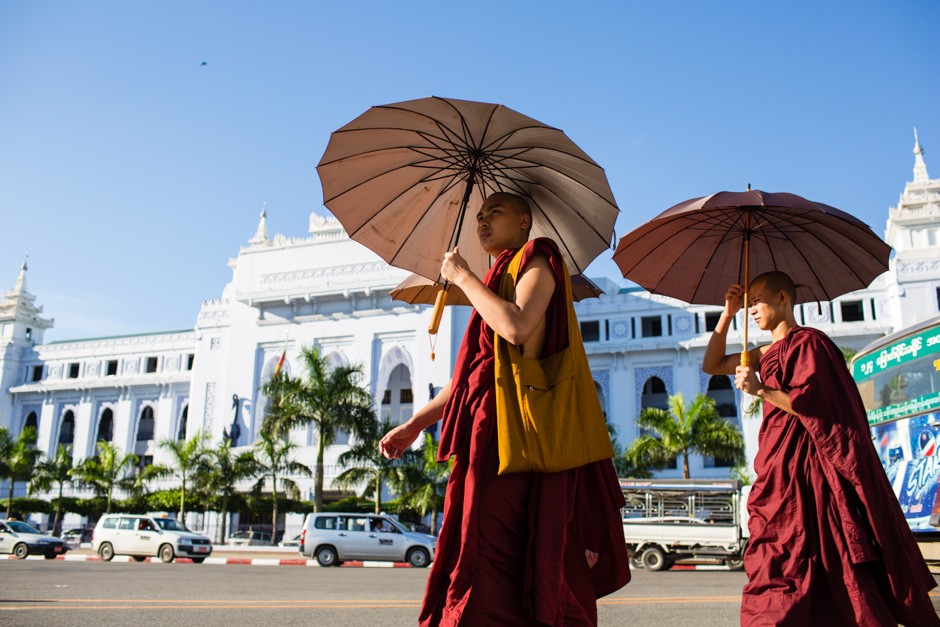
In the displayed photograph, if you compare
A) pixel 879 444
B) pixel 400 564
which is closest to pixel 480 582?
pixel 879 444

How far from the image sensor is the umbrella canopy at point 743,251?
4.01 m

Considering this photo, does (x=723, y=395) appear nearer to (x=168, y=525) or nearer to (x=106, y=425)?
(x=168, y=525)

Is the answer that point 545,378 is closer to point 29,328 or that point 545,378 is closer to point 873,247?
point 873,247

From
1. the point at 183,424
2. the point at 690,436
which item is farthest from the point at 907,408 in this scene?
the point at 183,424

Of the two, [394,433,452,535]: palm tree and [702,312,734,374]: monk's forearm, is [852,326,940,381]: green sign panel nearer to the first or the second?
[702,312,734,374]: monk's forearm

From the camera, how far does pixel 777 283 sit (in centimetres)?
365

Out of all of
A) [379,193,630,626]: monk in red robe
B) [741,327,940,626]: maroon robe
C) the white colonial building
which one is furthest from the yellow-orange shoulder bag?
the white colonial building

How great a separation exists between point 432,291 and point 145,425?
154 ft

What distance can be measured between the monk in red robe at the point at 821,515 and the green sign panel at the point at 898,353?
188 inches

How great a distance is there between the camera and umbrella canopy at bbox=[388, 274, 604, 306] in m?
3.81

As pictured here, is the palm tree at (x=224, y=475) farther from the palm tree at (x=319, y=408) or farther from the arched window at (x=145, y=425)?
the arched window at (x=145, y=425)

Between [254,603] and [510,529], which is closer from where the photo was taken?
[510,529]

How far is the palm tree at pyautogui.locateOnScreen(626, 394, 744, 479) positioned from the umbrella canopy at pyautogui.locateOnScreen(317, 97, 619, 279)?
2546 centimetres

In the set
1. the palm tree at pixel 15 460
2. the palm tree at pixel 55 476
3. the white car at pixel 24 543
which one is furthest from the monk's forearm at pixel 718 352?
the palm tree at pixel 15 460
